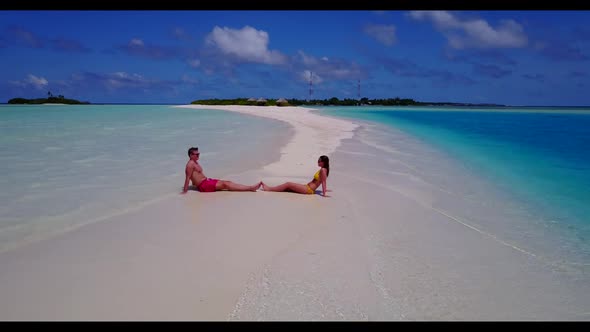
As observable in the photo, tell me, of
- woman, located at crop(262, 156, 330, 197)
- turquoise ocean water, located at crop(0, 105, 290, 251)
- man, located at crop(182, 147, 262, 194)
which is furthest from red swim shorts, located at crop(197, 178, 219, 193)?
woman, located at crop(262, 156, 330, 197)

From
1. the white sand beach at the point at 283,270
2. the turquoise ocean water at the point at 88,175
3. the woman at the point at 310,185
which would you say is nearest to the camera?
the white sand beach at the point at 283,270

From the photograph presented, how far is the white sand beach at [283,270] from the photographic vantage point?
10.5 feet

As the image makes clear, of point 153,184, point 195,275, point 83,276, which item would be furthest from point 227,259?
point 153,184

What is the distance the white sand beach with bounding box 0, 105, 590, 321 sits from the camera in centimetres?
320

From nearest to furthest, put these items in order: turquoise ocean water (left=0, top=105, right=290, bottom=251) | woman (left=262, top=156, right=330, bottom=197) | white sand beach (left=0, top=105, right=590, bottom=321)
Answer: white sand beach (left=0, top=105, right=590, bottom=321)
turquoise ocean water (left=0, top=105, right=290, bottom=251)
woman (left=262, top=156, right=330, bottom=197)

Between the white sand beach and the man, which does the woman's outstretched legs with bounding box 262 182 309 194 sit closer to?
the man

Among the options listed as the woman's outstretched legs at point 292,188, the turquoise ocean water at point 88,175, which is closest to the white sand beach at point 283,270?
the turquoise ocean water at point 88,175

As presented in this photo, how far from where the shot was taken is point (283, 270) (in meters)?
3.87

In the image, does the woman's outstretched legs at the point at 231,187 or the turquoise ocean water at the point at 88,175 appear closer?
the turquoise ocean water at the point at 88,175

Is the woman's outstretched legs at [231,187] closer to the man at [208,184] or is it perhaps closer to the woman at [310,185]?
the man at [208,184]

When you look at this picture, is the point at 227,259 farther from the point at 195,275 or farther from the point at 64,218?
the point at 64,218

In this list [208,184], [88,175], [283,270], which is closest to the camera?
[283,270]

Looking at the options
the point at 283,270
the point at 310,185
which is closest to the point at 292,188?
the point at 310,185

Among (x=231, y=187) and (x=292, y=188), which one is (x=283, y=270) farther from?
(x=231, y=187)
